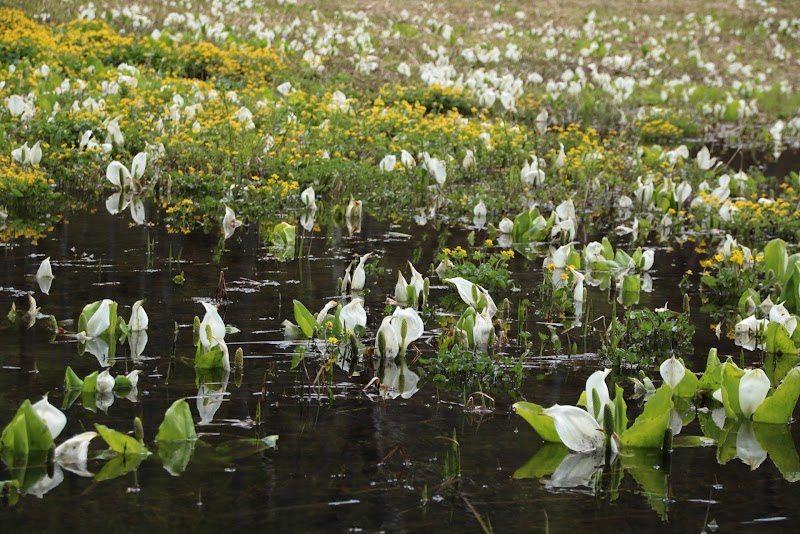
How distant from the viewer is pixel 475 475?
15.6ft

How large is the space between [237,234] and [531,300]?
2.88 metres

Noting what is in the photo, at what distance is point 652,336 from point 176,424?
2985 millimetres

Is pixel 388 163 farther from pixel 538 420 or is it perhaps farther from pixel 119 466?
pixel 119 466

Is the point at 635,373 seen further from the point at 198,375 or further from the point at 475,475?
the point at 198,375

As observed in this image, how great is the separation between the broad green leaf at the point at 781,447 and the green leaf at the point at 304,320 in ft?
7.78

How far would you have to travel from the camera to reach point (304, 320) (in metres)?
6.54

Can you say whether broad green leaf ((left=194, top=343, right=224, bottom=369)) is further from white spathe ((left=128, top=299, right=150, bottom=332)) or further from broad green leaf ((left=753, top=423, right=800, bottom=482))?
broad green leaf ((left=753, top=423, right=800, bottom=482))

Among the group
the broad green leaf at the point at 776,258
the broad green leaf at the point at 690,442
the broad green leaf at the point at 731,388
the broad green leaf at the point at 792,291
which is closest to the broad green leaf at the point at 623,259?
the broad green leaf at the point at 776,258

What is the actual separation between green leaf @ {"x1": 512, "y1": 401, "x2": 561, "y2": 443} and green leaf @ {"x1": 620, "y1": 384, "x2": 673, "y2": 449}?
0.29m

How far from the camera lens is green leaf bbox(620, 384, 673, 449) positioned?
16.5 ft

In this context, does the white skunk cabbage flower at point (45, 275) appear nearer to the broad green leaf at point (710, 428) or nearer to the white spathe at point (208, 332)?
the white spathe at point (208, 332)

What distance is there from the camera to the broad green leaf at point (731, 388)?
555 centimetres

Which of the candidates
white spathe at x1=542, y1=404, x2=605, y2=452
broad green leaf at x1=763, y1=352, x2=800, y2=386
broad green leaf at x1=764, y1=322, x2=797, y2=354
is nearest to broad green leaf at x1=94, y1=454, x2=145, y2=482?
white spathe at x1=542, y1=404, x2=605, y2=452

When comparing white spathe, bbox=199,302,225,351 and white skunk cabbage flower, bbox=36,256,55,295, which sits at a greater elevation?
white skunk cabbage flower, bbox=36,256,55,295
